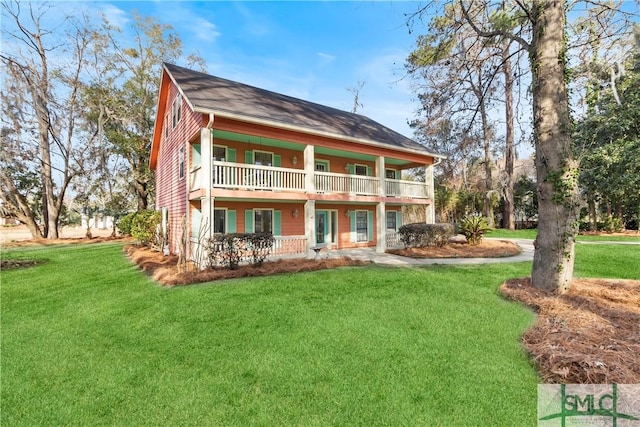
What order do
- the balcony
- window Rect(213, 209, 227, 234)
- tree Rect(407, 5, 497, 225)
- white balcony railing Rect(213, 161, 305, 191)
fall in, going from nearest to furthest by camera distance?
tree Rect(407, 5, 497, 225), white balcony railing Rect(213, 161, 305, 191), the balcony, window Rect(213, 209, 227, 234)

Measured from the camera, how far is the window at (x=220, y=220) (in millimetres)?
12399

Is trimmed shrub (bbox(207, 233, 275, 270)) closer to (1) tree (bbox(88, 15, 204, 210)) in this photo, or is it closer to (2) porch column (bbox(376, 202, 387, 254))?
(2) porch column (bbox(376, 202, 387, 254))

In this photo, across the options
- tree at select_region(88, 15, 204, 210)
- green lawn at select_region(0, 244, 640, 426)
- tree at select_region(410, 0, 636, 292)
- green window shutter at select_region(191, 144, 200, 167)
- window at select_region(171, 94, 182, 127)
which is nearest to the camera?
green lawn at select_region(0, 244, 640, 426)

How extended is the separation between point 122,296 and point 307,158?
7804 mm

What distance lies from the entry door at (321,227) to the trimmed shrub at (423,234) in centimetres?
368

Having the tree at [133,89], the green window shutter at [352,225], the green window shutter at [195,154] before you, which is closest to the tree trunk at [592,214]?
the green window shutter at [352,225]

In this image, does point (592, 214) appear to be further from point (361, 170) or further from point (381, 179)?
point (381, 179)

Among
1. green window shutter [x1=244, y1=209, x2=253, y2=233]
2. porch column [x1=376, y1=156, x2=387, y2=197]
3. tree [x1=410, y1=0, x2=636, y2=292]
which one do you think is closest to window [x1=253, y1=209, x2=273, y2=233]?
green window shutter [x1=244, y1=209, x2=253, y2=233]

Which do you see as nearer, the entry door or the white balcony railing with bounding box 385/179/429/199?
the white balcony railing with bounding box 385/179/429/199

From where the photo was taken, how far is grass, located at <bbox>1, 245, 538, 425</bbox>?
2977 millimetres

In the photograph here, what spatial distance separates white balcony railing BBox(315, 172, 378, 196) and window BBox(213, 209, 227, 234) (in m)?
4.06

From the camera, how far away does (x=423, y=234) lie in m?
13.8

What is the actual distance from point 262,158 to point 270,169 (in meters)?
2.60

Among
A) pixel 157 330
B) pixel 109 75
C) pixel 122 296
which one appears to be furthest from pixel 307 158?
pixel 109 75
